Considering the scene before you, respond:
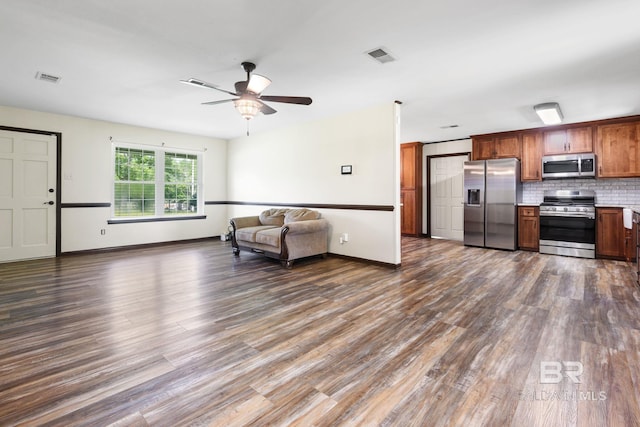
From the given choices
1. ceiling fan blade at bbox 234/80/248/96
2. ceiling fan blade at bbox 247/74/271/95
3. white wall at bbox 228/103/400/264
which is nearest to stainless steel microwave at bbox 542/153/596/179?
white wall at bbox 228/103/400/264

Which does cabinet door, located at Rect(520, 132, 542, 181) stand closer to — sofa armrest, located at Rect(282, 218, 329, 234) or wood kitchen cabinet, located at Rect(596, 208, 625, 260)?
wood kitchen cabinet, located at Rect(596, 208, 625, 260)

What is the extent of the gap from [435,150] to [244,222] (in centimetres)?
513

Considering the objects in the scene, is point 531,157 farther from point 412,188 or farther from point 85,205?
point 85,205

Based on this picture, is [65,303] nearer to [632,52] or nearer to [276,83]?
[276,83]

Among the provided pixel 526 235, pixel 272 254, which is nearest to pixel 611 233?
pixel 526 235

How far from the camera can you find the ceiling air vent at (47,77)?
350cm

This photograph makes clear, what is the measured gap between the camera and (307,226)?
4828mm

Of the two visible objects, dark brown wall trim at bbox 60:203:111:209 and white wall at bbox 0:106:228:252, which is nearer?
white wall at bbox 0:106:228:252

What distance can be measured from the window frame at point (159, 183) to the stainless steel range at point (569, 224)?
7276mm

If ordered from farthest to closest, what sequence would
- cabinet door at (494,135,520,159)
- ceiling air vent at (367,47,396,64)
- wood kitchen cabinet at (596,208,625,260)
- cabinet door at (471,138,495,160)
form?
1. cabinet door at (471,138,495,160)
2. cabinet door at (494,135,520,159)
3. wood kitchen cabinet at (596,208,625,260)
4. ceiling air vent at (367,47,396,64)

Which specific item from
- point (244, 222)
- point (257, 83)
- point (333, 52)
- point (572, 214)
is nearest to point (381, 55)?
point (333, 52)

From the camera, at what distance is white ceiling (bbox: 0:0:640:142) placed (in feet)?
7.55

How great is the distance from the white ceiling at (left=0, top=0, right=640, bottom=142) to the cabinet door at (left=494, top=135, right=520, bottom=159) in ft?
4.64

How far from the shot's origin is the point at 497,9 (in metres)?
2.26
